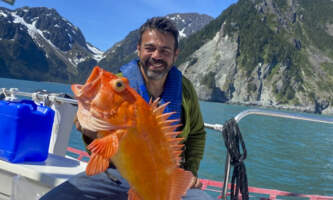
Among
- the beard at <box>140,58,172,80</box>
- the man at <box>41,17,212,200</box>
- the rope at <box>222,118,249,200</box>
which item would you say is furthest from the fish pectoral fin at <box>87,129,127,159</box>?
the rope at <box>222,118,249,200</box>

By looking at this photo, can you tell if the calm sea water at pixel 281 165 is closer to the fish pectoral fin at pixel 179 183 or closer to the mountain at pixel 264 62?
the fish pectoral fin at pixel 179 183

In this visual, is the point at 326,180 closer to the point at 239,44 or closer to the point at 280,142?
the point at 280,142

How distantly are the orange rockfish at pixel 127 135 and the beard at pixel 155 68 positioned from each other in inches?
37.6

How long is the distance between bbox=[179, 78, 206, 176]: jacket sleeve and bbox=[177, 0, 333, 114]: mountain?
127m

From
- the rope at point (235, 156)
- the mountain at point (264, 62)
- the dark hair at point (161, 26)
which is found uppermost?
the mountain at point (264, 62)

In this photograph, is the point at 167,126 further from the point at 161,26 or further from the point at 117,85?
the point at 161,26

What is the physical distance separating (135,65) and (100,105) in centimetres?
129

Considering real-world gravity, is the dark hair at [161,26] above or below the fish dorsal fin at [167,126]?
above

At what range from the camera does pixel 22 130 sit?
2.79 meters

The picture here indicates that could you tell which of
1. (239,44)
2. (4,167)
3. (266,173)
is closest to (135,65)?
(4,167)

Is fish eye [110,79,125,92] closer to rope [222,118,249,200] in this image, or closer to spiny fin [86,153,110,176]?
spiny fin [86,153,110,176]

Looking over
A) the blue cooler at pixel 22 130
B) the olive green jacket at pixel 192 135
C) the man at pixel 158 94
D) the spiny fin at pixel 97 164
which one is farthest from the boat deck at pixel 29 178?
the spiny fin at pixel 97 164

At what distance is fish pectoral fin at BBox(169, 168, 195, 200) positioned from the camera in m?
1.62

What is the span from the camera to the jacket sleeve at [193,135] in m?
2.73
